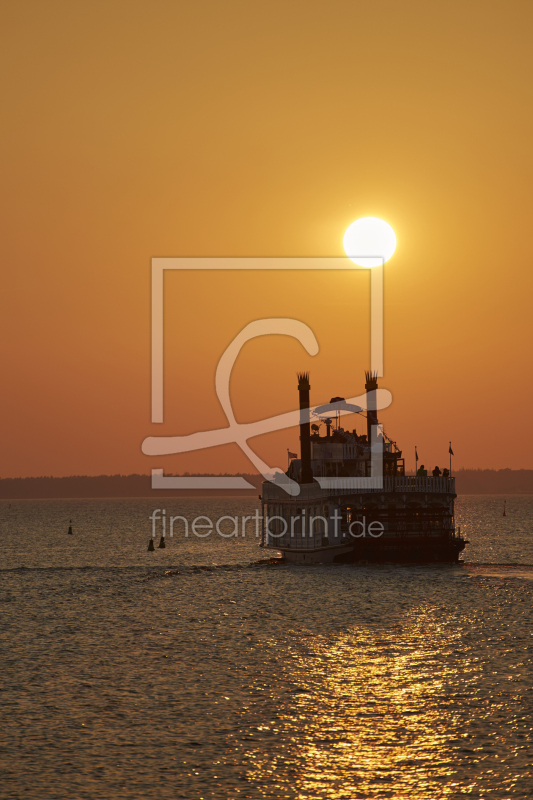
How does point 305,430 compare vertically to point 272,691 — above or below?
above

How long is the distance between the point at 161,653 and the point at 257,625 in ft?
33.2

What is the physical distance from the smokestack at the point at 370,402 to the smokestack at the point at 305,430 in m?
7.34

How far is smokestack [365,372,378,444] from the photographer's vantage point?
94.1 m

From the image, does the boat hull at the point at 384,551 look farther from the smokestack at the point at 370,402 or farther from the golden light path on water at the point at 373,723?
the golden light path on water at the point at 373,723

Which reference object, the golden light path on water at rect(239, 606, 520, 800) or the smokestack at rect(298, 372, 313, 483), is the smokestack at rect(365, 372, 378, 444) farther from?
the golden light path on water at rect(239, 606, 520, 800)

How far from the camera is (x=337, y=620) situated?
55500 mm

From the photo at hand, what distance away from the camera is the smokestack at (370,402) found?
94.1m

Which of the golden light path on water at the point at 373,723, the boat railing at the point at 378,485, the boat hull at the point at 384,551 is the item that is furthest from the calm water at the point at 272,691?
the boat railing at the point at 378,485

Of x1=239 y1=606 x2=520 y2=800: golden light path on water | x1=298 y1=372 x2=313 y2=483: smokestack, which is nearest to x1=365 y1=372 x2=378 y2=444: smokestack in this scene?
x1=298 y1=372 x2=313 y2=483: smokestack

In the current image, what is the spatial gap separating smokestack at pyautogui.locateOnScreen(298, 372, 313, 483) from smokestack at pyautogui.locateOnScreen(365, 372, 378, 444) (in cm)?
734

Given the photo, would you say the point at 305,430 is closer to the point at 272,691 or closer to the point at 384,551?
the point at 384,551

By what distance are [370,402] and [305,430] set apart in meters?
12.9

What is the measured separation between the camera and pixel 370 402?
97.4 m

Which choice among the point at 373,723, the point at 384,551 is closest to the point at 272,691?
the point at 373,723
